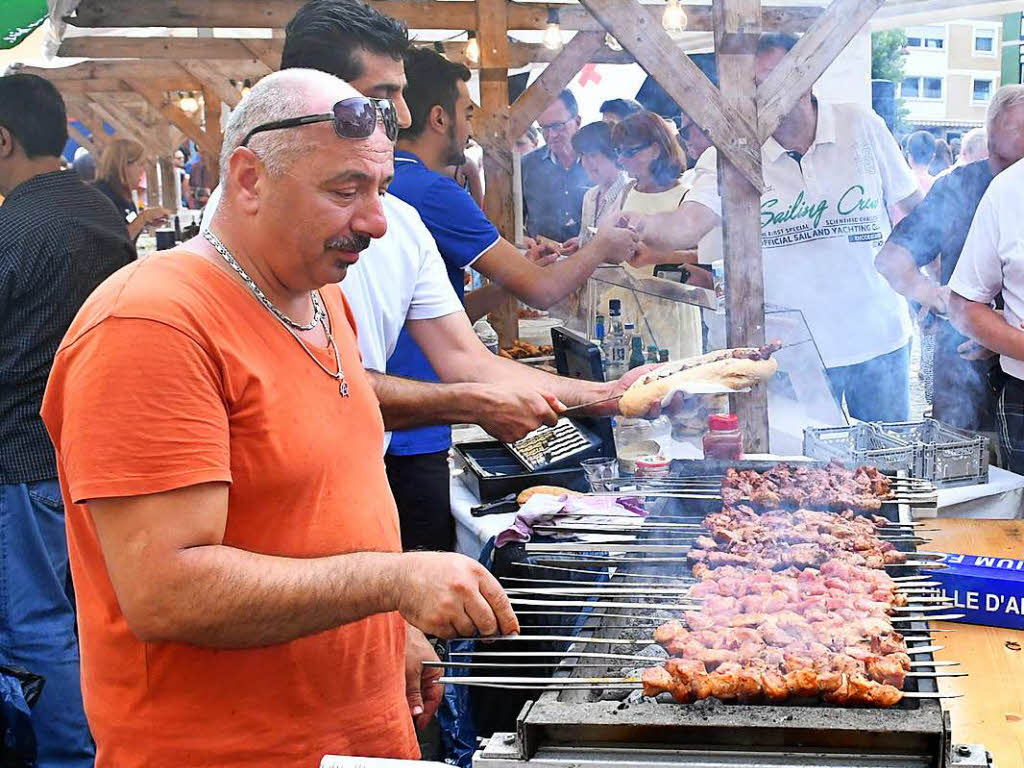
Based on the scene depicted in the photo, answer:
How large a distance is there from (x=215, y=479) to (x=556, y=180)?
8933 millimetres

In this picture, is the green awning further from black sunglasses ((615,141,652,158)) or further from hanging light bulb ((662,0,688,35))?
hanging light bulb ((662,0,688,35))

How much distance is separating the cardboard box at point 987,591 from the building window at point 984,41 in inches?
1941

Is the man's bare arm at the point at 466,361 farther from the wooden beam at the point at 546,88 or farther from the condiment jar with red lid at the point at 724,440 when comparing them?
the wooden beam at the point at 546,88

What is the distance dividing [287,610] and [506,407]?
1449 mm

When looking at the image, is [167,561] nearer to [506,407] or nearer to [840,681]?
[840,681]

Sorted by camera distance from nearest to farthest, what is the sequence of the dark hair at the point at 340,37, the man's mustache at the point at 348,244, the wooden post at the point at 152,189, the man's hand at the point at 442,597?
the man's hand at the point at 442,597
the man's mustache at the point at 348,244
the dark hair at the point at 340,37
the wooden post at the point at 152,189

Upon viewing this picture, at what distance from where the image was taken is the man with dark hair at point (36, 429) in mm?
4234

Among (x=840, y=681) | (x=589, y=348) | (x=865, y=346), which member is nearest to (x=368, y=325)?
(x=589, y=348)

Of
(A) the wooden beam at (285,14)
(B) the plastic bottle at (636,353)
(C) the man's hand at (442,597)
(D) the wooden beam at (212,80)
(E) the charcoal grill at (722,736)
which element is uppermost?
(D) the wooden beam at (212,80)

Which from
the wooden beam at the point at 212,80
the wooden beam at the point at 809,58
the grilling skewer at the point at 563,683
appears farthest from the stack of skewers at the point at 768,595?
the wooden beam at the point at 212,80

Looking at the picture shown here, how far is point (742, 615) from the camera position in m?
2.41

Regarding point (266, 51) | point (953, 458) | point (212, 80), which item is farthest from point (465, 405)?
point (212, 80)

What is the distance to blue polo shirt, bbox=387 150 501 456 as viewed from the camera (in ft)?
12.0

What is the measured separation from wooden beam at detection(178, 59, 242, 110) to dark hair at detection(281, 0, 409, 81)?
26.5 ft
